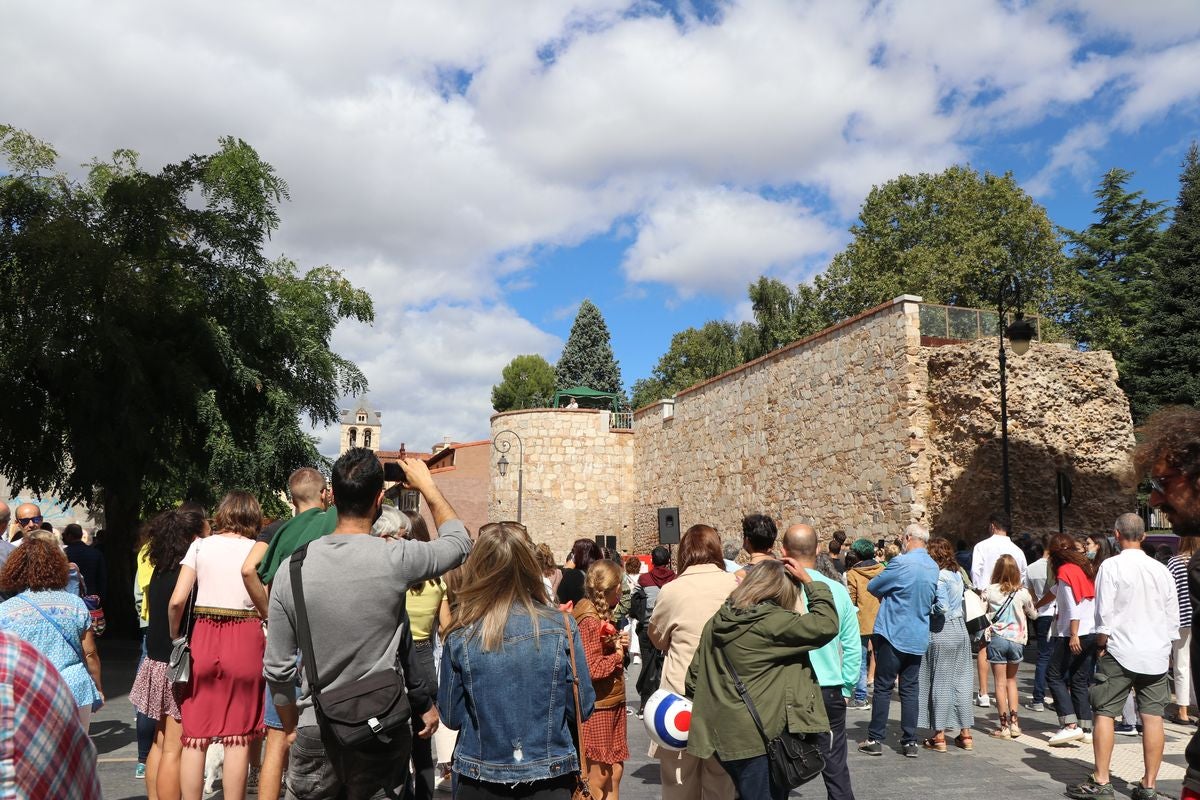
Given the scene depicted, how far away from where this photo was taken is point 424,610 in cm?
503

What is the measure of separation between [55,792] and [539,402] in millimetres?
69075

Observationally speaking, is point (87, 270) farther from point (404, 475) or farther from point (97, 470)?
point (404, 475)

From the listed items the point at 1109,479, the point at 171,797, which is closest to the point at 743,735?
the point at 171,797

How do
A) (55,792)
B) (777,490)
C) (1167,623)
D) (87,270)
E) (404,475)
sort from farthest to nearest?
1. (777,490)
2. (87,270)
3. (1167,623)
4. (404,475)
5. (55,792)

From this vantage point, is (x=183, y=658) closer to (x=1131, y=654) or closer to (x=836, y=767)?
(x=836, y=767)

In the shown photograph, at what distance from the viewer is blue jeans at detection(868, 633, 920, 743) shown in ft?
24.4

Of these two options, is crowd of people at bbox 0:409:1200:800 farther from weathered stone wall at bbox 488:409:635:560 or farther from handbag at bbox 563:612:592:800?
weathered stone wall at bbox 488:409:635:560

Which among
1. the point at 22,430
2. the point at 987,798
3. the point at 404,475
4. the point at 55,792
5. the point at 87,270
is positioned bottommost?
the point at 987,798

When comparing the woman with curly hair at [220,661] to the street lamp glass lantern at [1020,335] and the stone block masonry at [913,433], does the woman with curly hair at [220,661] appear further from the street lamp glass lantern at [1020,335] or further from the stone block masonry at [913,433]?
the stone block masonry at [913,433]

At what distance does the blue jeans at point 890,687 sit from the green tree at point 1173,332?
27.3m

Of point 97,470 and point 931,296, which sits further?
point 931,296

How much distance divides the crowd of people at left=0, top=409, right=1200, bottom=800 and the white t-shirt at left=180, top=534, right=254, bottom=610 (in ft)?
0.04

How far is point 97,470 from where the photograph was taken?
12.0 meters

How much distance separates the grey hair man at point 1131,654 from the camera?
5984 millimetres
